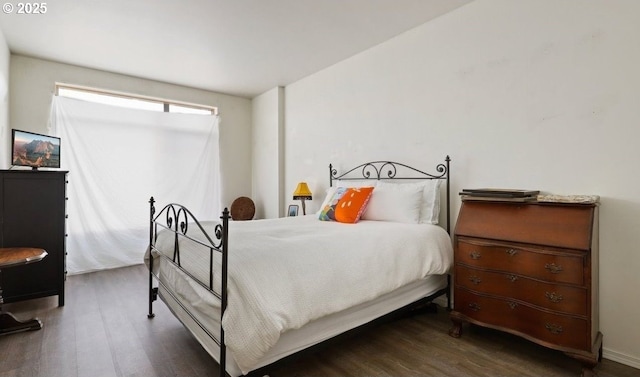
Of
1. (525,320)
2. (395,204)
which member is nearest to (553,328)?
(525,320)

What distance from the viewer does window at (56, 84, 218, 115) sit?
12.9 feet

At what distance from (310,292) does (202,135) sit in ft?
13.0

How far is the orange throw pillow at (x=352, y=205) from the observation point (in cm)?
271

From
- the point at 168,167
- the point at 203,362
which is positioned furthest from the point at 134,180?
the point at 203,362

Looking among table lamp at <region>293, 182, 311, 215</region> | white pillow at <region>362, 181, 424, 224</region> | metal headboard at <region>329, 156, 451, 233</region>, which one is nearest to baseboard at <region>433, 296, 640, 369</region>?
metal headboard at <region>329, 156, 451, 233</region>

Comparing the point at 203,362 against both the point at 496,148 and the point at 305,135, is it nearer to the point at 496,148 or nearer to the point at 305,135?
the point at 496,148

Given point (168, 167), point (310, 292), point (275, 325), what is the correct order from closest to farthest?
point (275, 325) < point (310, 292) < point (168, 167)

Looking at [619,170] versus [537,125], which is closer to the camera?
[619,170]

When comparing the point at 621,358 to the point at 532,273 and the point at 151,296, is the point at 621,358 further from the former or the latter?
the point at 151,296

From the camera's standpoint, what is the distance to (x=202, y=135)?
15.9 feet

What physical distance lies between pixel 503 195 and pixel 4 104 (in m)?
4.53

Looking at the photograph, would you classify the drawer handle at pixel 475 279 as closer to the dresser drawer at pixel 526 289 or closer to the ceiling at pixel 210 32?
the dresser drawer at pixel 526 289

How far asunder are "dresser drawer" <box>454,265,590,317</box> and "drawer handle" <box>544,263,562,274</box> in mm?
75

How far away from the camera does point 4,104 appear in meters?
3.14
